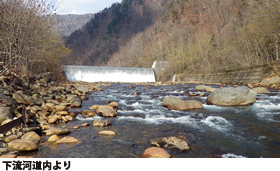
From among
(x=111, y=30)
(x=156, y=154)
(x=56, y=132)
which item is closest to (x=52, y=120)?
(x=56, y=132)

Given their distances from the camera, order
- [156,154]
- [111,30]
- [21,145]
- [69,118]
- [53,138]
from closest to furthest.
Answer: [156,154], [21,145], [53,138], [69,118], [111,30]

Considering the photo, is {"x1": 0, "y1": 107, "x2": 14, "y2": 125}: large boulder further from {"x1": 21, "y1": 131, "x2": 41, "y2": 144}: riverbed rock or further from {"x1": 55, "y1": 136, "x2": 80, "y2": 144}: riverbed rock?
{"x1": 55, "y1": 136, "x2": 80, "y2": 144}: riverbed rock

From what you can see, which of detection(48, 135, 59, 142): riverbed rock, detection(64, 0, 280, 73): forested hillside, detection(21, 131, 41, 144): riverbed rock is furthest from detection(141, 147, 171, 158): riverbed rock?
detection(64, 0, 280, 73): forested hillside

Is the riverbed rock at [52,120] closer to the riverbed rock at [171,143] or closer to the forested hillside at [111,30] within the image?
the riverbed rock at [171,143]

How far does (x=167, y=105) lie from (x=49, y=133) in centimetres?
497

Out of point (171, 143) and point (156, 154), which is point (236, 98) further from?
point (156, 154)

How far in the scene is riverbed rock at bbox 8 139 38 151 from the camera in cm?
320

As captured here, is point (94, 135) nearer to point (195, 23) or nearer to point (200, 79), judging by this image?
point (200, 79)

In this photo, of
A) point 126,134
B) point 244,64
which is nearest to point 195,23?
point 244,64

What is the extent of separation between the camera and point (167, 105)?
764cm

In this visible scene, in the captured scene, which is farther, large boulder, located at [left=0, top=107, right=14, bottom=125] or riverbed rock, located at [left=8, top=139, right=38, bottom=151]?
large boulder, located at [left=0, top=107, right=14, bottom=125]

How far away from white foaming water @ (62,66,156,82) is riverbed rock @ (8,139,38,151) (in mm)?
24684

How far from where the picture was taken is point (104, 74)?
30.0 meters

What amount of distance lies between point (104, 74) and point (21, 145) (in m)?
27.2
